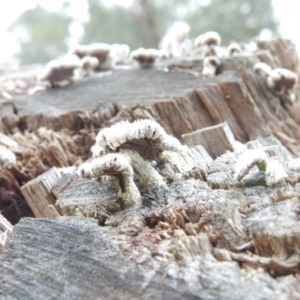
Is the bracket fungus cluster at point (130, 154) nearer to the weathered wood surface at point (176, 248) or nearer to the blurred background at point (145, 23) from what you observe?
the weathered wood surface at point (176, 248)

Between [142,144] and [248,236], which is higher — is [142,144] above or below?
above

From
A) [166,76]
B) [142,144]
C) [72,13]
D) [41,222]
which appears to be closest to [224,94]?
[166,76]

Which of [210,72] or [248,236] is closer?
[248,236]

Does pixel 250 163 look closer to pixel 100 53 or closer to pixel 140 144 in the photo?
pixel 140 144

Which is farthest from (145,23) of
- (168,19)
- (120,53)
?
(120,53)

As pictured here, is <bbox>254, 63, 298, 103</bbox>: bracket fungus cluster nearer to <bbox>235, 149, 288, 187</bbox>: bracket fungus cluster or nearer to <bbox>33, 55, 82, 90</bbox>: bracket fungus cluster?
<bbox>33, 55, 82, 90</bbox>: bracket fungus cluster

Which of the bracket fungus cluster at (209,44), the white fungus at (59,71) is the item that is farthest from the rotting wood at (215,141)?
the white fungus at (59,71)

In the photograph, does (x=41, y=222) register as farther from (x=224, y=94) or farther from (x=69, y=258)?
(x=224, y=94)
